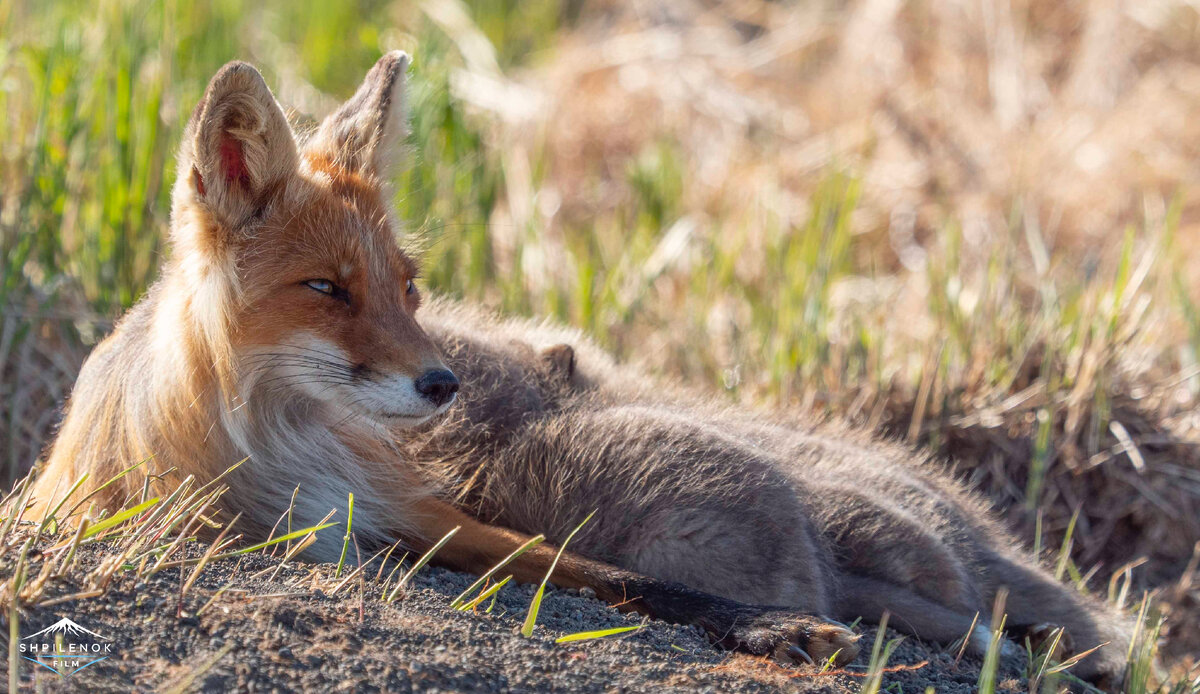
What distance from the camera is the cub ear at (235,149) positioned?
2945mm

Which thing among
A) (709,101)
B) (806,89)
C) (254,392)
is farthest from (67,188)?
(806,89)

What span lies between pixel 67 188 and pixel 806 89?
734 cm

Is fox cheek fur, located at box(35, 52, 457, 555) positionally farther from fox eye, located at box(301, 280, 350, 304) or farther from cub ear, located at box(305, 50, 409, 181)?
cub ear, located at box(305, 50, 409, 181)

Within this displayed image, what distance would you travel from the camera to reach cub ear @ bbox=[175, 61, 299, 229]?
2.95 meters

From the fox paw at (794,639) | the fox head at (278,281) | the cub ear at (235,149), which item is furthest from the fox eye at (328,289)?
the fox paw at (794,639)

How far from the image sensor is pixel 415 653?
2.47m

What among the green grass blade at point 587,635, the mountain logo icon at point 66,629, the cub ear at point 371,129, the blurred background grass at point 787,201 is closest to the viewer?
the mountain logo icon at point 66,629

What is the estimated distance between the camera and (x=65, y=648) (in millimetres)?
2252

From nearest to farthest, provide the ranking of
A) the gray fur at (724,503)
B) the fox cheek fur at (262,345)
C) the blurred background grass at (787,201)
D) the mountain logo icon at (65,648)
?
the mountain logo icon at (65,648) < the fox cheek fur at (262,345) < the gray fur at (724,503) < the blurred background grass at (787,201)

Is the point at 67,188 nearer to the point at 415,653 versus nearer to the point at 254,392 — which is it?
the point at 254,392

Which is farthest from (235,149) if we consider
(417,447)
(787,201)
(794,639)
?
(787,201)

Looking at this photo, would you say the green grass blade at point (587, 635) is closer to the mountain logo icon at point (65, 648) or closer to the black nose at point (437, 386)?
the black nose at point (437, 386)

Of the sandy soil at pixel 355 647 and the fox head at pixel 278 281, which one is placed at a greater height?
the fox head at pixel 278 281

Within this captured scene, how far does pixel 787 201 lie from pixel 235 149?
624 cm
